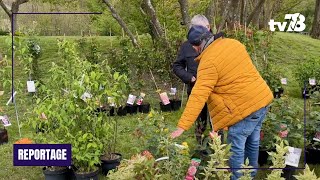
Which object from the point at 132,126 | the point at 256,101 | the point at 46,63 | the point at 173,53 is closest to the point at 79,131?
the point at 256,101

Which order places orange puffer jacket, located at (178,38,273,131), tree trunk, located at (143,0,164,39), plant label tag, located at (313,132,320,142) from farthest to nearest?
tree trunk, located at (143,0,164,39)
plant label tag, located at (313,132,320,142)
orange puffer jacket, located at (178,38,273,131)

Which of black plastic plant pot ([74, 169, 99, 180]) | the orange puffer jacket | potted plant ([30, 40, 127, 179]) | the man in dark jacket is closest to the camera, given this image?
the orange puffer jacket

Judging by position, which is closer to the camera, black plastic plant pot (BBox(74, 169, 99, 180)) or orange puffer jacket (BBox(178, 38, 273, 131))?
orange puffer jacket (BBox(178, 38, 273, 131))

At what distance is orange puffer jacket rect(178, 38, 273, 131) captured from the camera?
8.45ft

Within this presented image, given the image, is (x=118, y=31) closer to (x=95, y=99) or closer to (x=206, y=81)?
(x=95, y=99)

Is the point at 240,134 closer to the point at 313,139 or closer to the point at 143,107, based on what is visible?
the point at 313,139

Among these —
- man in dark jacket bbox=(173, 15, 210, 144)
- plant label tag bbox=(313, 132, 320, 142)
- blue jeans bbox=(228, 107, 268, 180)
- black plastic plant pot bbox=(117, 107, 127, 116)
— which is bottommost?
black plastic plant pot bbox=(117, 107, 127, 116)

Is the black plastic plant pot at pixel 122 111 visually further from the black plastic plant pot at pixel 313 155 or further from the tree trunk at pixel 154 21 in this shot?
the black plastic plant pot at pixel 313 155

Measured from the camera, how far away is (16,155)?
264 cm

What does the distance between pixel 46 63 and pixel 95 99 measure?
707 centimetres

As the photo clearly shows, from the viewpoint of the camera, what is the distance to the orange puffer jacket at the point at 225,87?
2574mm

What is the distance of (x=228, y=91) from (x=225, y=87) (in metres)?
0.04

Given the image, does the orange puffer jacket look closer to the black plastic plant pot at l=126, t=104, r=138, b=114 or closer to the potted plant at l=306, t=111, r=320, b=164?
the potted plant at l=306, t=111, r=320, b=164

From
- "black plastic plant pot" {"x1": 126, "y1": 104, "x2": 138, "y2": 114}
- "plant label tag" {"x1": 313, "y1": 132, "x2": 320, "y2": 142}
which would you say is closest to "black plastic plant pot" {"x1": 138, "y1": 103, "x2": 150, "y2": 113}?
"black plastic plant pot" {"x1": 126, "y1": 104, "x2": 138, "y2": 114}
